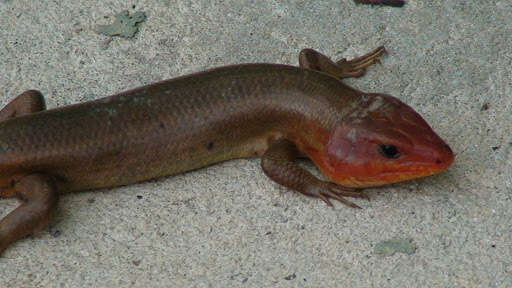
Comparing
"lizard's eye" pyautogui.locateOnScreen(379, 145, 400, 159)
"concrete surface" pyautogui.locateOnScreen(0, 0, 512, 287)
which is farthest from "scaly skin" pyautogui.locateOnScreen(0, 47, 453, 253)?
"concrete surface" pyautogui.locateOnScreen(0, 0, 512, 287)

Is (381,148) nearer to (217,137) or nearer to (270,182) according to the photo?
(270,182)

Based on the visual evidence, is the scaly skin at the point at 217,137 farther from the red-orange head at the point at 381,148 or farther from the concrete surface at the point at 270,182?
the concrete surface at the point at 270,182

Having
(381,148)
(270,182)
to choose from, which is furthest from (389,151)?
(270,182)

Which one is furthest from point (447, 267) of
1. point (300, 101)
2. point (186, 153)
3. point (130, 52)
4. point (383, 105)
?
point (130, 52)

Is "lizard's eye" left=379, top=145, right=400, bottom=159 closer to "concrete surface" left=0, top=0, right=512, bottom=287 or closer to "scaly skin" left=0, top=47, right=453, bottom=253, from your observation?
"scaly skin" left=0, top=47, right=453, bottom=253

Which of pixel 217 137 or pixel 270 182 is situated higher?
pixel 217 137

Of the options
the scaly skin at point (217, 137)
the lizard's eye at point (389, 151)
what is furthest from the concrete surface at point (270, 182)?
the lizard's eye at point (389, 151)

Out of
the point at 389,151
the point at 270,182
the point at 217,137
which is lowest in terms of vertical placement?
the point at 270,182
